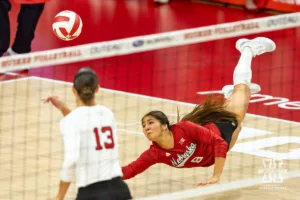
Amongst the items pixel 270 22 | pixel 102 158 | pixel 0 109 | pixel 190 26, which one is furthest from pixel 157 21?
pixel 102 158

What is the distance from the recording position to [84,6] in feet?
73.0

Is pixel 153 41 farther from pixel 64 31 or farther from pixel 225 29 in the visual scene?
pixel 64 31

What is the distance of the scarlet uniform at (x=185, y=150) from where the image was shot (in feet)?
39.2

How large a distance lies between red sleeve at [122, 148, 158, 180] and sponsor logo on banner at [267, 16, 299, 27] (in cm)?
189

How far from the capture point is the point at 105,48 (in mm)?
10438

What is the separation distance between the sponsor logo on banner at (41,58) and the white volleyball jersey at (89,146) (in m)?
0.67

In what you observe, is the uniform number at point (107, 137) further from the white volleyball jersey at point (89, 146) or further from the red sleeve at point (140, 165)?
the red sleeve at point (140, 165)

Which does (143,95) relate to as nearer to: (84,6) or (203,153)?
(203,153)

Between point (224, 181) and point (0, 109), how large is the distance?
415cm

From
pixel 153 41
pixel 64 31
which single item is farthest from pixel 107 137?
pixel 64 31

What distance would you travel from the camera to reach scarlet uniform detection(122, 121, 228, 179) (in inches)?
470

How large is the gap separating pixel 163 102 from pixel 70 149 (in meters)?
6.51

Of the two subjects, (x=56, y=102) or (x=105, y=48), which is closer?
(x=56, y=102)

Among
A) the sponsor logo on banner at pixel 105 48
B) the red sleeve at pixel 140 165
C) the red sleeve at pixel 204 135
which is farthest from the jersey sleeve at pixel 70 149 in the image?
the red sleeve at pixel 204 135
